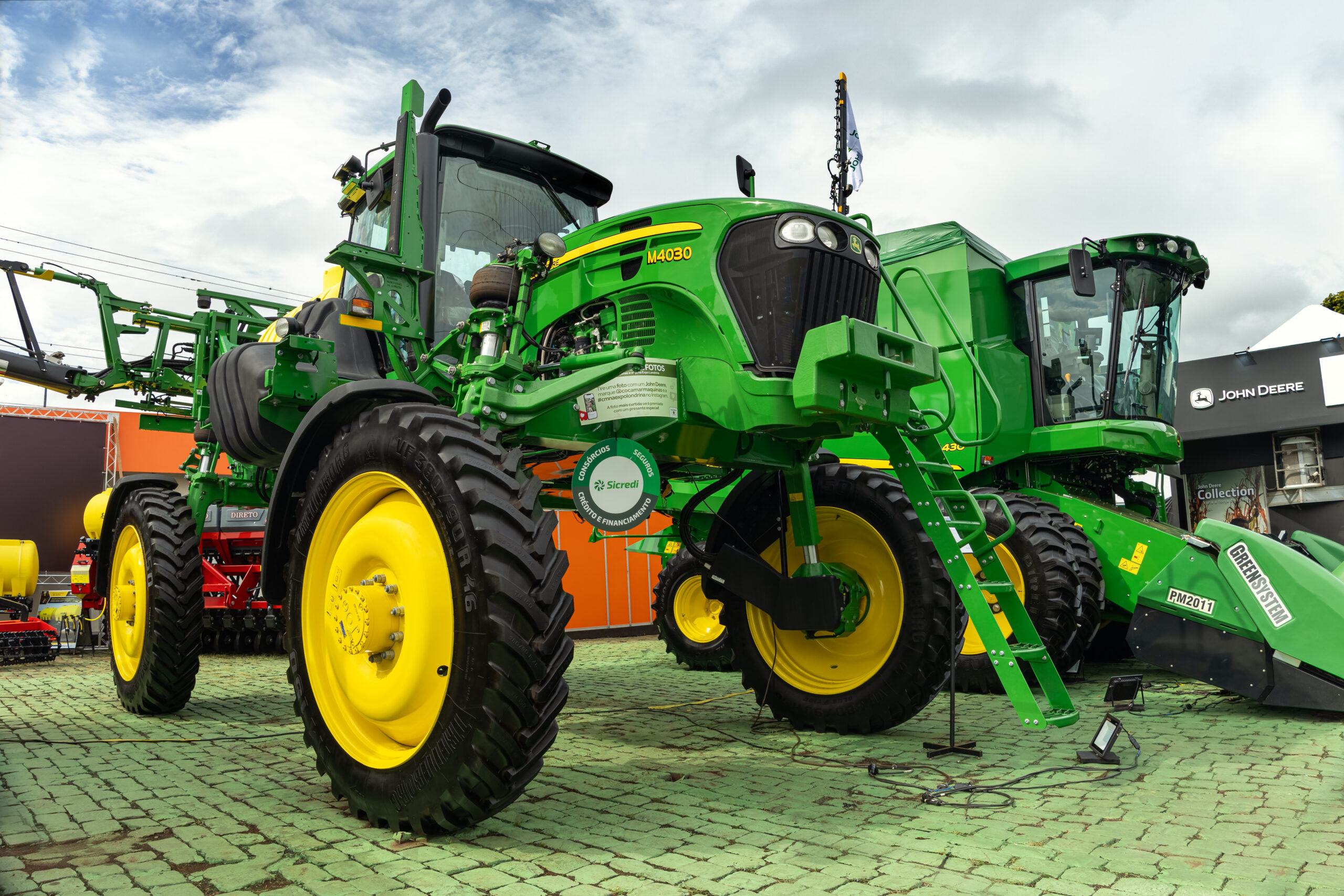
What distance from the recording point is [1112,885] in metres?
2.52

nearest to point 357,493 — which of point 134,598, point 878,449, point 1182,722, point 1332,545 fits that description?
point 134,598

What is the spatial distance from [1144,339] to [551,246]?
6528 millimetres

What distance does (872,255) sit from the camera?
169 inches

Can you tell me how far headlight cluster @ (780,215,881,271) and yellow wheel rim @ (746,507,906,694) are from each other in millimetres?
1603

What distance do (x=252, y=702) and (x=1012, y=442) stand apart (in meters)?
6.58

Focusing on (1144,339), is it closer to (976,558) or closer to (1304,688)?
(1304,688)

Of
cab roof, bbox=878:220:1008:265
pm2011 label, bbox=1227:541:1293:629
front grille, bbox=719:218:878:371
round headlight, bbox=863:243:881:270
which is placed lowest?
pm2011 label, bbox=1227:541:1293:629

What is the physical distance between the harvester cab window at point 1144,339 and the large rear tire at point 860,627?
4.24m

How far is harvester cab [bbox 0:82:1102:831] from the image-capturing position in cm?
296

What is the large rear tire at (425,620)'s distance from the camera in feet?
9.16

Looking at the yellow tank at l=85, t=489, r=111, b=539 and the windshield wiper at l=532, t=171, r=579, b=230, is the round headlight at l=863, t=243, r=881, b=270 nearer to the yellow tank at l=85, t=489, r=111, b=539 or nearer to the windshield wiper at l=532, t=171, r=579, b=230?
the windshield wiper at l=532, t=171, r=579, b=230

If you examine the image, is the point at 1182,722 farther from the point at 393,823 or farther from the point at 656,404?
the point at 393,823

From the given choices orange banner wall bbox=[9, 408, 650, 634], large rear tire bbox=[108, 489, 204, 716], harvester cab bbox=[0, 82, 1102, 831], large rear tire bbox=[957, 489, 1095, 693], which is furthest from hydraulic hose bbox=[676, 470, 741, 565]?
orange banner wall bbox=[9, 408, 650, 634]

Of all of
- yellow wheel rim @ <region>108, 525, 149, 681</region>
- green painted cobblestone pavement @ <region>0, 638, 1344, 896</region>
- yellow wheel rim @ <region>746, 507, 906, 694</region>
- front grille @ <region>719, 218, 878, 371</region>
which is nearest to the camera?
green painted cobblestone pavement @ <region>0, 638, 1344, 896</region>
